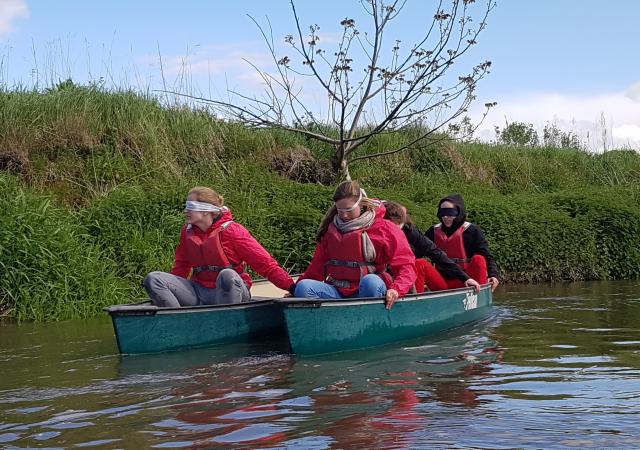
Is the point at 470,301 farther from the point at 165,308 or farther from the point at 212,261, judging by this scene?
the point at 165,308

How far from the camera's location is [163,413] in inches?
203

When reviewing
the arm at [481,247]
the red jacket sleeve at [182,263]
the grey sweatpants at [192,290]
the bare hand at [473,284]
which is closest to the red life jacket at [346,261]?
the grey sweatpants at [192,290]

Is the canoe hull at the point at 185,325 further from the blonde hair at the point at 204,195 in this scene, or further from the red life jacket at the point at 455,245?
the red life jacket at the point at 455,245

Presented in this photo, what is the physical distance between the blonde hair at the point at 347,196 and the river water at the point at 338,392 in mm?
1107

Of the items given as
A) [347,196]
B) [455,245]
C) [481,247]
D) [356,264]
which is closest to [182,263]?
[356,264]

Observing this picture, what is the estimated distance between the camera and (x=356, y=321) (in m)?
7.12

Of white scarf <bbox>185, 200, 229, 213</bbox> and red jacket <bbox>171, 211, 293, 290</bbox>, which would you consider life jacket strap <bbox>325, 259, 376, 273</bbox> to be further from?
white scarf <bbox>185, 200, 229, 213</bbox>

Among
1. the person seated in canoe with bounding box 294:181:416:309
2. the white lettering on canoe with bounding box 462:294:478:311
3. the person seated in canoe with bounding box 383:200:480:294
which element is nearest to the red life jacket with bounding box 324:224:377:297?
the person seated in canoe with bounding box 294:181:416:309

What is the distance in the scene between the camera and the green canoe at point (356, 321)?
6.88m

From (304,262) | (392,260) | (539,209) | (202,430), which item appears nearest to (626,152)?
(539,209)

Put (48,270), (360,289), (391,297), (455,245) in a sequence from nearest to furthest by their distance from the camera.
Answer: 1. (391,297)
2. (360,289)
3. (455,245)
4. (48,270)

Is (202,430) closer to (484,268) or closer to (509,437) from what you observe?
(509,437)

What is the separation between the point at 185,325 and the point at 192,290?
0.42 meters

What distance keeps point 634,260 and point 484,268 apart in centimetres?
537
